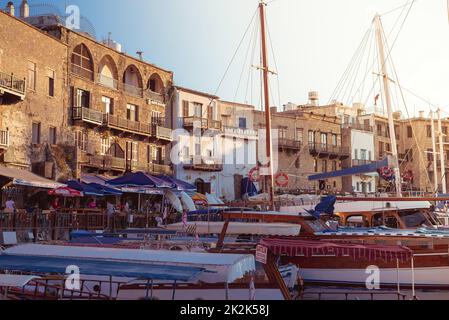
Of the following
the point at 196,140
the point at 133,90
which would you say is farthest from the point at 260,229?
the point at 196,140

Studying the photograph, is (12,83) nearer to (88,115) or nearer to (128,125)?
(88,115)

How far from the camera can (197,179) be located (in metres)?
48.8

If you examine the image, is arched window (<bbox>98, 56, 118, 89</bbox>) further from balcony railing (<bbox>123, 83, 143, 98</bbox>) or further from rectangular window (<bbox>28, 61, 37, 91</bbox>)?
rectangular window (<bbox>28, 61, 37, 91</bbox>)

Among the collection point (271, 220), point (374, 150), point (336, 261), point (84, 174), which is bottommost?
point (336, 261)

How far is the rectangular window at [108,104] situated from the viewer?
4088 cm

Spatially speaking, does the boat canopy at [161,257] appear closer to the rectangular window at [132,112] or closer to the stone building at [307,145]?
the rectangular window at [132,112]

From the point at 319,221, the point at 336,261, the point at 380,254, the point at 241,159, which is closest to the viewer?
the point at 380,254

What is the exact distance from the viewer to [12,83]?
31.2 metres

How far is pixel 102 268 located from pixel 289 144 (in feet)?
154

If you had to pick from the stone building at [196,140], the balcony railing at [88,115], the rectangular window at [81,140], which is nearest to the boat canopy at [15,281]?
the balcony railing at [88,115]

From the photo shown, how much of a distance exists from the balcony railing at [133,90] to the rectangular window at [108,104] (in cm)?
202
